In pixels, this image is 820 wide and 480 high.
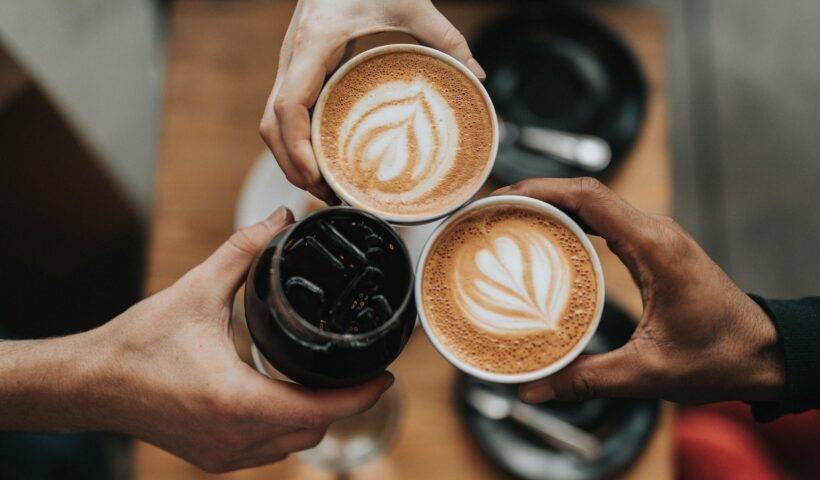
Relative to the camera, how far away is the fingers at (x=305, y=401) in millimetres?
693

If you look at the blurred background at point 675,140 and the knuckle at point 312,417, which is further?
the blurred background at point 675,140

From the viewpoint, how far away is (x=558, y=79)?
1138mm

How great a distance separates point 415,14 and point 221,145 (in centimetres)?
42

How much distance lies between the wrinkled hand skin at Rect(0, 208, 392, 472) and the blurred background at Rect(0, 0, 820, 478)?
67 centimetres

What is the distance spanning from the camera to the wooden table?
1.01 meters

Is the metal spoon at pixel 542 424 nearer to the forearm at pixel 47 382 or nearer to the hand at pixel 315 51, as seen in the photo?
the hand at pixel 315 51

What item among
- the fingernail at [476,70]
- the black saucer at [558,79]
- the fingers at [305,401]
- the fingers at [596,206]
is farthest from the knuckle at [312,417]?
the black saucer at [558,79]

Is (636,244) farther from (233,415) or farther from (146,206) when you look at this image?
(146,206)

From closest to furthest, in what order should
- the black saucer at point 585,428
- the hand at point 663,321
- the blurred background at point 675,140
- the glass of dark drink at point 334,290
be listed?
the glass of dark drink at point 334,290, the hand at point 663,321, the black saucer at point 585,428, the blurred background at point 675,140

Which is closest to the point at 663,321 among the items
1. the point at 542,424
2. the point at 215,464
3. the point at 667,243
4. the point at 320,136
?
the point at 667,243

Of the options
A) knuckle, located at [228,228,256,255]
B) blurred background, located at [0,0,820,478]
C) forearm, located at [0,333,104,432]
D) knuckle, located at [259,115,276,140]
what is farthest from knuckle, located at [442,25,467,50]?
blurred background, located at [0,0,820,478]

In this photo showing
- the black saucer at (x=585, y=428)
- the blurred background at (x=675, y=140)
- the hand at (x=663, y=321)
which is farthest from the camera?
the blurred background at (x=675, y=140)

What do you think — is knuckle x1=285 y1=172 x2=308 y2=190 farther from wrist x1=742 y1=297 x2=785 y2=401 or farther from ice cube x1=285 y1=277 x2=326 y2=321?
wrist x1=742 y1=297 x2=785 y2=401

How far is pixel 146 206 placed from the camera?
1.74m
